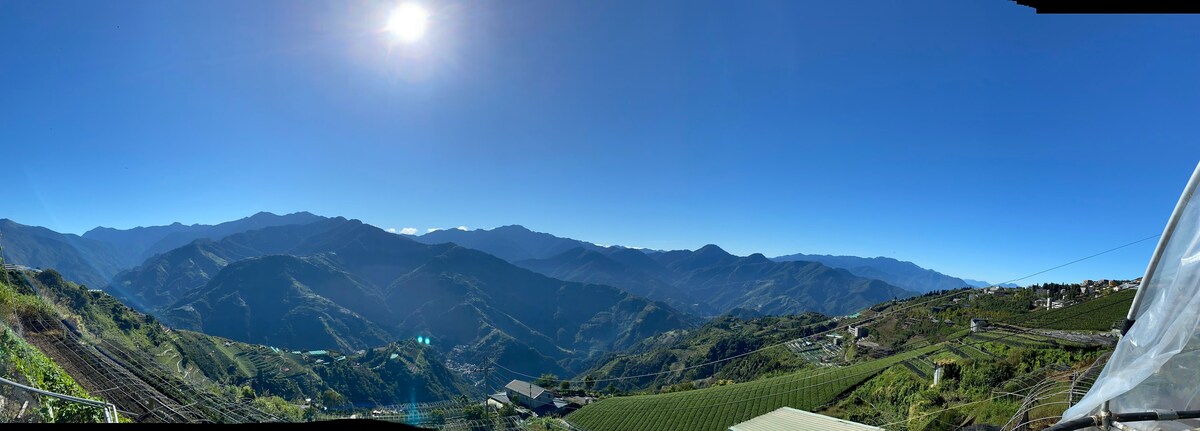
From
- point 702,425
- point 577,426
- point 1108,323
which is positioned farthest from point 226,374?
point 1108,323

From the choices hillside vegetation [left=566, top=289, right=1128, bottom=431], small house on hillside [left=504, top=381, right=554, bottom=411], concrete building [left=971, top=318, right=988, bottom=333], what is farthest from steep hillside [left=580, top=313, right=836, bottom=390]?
concrete building [left=971, top=318, right=988, bottom=333]

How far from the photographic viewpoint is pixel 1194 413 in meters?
3.25

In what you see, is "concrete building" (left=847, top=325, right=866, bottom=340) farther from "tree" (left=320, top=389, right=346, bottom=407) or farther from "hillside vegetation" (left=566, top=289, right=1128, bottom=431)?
"tree" (left=320, top=389, right=346, bottom=407)

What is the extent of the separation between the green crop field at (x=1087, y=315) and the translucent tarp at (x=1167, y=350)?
123 ft

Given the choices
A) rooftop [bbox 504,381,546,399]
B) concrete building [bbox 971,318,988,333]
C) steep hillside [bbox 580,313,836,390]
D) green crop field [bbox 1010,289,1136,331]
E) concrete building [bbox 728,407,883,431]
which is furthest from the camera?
rooftop [bbox 504,381,546,399]

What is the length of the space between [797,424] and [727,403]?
68.6 feet

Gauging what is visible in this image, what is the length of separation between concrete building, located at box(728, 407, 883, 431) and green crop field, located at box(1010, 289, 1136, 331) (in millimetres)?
25598

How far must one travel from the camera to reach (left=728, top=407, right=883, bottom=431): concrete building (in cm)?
1620

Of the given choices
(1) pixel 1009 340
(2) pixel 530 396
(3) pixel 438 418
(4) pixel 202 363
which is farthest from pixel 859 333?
(4) pixel 202 363

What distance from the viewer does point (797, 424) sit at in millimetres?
17250

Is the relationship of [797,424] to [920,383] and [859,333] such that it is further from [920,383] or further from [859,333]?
[859,333]

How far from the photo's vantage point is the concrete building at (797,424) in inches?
638

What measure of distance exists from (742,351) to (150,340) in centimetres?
8631

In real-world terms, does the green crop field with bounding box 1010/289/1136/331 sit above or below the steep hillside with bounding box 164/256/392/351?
above
